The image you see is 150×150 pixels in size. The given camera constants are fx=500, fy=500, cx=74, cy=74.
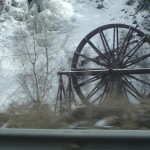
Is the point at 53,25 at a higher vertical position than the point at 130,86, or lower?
higher

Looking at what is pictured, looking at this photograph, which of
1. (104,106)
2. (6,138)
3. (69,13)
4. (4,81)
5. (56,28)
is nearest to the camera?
(6,138)

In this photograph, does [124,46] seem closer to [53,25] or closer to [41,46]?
[41,46]

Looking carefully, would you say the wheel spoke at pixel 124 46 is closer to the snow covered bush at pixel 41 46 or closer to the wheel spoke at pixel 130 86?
the wheel spoke at pixel 130 86

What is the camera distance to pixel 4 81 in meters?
30.5

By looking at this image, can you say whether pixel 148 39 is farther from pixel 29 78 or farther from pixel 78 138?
pixel 78 138

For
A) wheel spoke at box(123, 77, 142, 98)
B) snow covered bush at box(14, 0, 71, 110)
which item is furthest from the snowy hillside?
wheel spoke at box(123, 77, 142, 98)

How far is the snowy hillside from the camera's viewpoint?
30.3 m

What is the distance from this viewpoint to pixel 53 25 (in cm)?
3659

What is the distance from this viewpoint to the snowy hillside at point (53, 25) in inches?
1194

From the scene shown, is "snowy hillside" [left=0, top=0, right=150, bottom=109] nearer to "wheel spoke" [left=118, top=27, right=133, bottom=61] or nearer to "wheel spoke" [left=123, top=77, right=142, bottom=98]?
"wheel spoke" [left=118, top=27, right=133, bottom=61]

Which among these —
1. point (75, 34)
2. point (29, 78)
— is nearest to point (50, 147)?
point (29, 78)

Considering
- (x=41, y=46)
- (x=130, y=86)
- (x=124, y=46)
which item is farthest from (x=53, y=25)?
(x=130, y=86)

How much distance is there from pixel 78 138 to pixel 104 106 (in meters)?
1.89

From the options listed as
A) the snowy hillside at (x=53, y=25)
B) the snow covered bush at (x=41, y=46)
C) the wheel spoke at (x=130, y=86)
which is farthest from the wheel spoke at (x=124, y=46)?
the snowy hillside at (x=53, y=25)
